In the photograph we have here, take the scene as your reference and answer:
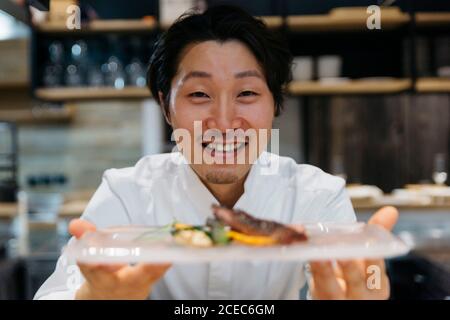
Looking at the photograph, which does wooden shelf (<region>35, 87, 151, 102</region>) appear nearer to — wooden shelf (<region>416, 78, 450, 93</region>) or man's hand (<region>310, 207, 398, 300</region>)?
wooden shelf (<region>416, 78, 450, 93</region>)

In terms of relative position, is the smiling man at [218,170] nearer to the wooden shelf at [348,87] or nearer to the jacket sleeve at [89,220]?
the jacket sleeve at [89,220]

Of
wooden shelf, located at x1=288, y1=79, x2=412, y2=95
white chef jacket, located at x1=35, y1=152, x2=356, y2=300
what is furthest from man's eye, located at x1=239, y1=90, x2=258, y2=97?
wooden shelf, located at x1=288, y1=79, x2=412, y2=95

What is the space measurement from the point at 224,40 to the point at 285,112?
184cm

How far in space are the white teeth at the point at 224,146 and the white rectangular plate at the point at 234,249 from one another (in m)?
0.15

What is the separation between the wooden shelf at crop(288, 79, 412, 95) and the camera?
2328 millimetres

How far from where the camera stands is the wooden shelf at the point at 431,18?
7.66 feet

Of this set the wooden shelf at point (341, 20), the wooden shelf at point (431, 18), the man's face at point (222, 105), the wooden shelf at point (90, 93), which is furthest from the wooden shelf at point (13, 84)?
the man's face at point (222, 105)

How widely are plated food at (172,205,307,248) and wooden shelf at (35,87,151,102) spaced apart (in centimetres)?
175

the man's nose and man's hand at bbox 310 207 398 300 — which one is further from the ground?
the man's nose

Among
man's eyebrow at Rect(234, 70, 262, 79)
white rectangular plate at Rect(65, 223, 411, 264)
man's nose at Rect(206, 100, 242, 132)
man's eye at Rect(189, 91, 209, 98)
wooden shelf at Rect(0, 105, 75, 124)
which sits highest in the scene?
wooden shelf at Rect(0, 105, 75, 124)

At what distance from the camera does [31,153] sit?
317 cm

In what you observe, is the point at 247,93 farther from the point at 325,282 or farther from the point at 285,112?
the point at 285,112

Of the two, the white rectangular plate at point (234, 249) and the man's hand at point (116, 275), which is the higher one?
the white rectangular plate at point (234, 249)
